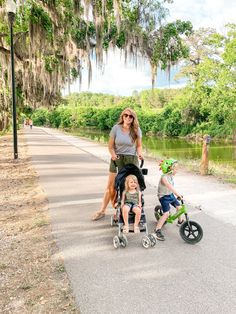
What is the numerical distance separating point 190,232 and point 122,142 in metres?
1.69

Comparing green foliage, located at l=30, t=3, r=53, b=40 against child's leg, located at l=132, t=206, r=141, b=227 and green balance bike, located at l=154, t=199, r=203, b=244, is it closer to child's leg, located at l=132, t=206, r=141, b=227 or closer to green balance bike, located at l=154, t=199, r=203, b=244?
child's leg, located at l=132, t=206, r=141, b=227

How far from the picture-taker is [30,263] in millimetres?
4258

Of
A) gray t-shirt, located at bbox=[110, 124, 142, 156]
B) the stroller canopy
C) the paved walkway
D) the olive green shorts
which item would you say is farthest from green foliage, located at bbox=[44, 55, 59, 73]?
Result: the stroller canopy

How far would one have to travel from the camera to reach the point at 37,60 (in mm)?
17047

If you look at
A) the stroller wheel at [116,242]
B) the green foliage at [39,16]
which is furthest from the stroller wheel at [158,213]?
the green foliage at [39,16]

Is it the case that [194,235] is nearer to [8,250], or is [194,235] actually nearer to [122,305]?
[122,305]

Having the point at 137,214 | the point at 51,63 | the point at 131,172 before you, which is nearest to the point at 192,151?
the point at 51,63

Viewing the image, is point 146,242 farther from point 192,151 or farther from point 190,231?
point 192,151

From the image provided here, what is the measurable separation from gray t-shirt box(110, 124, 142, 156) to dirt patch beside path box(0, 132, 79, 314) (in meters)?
1.63

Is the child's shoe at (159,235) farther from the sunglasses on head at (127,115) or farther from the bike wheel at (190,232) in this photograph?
the sunglasses on head at (127,115)

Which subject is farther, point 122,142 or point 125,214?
point 122,142

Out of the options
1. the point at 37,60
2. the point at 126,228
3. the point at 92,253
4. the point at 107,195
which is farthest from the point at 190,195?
the point at 37,60

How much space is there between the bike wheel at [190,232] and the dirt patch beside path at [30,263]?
5.52 ft

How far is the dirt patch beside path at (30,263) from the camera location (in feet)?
11.0
